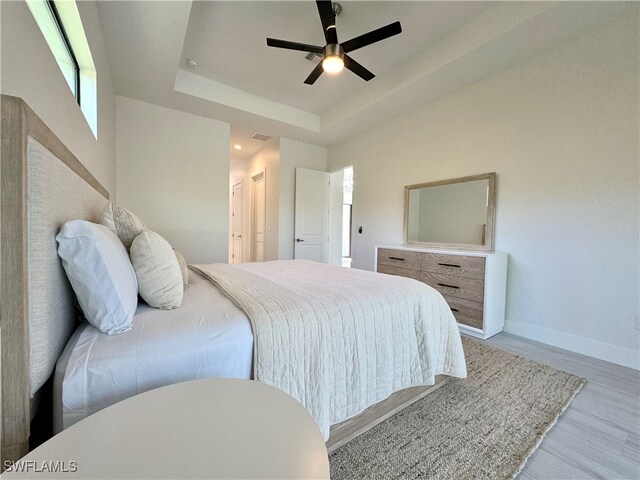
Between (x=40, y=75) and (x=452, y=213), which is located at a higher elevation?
(x=40, y=75)

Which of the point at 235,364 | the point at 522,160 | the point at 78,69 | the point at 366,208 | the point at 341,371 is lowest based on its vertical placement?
the point at 341,371

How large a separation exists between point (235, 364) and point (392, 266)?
2730 mm

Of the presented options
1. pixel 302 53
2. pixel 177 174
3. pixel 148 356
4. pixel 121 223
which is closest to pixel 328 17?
pixel 302 53

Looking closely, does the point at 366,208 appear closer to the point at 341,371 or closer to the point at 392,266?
the point at 392,266

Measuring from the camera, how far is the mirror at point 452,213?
9.32 ft

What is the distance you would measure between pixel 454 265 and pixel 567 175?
1236 millimetres

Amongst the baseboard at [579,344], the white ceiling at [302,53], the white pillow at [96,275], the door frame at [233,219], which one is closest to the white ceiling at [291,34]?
the white ceiling at [302,53]

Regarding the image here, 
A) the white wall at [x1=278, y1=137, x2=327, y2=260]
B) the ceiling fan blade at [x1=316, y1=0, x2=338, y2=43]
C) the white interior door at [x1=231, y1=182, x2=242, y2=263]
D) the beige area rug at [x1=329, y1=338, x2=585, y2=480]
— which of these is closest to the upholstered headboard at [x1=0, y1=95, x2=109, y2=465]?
the beige area rug at [x1=329, y1=338, x2=585, y2=480]

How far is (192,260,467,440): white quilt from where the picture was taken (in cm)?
101

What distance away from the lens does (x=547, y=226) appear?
7.98 feet

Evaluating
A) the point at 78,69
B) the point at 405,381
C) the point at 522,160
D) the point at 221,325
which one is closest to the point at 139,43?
the point at 78,69

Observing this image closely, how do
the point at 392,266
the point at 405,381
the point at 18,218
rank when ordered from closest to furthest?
the point at 18,218 → the point at 405,381 → the point at 392,266

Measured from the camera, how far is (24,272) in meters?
0.56

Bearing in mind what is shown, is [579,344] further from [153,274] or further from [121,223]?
[121,223]
